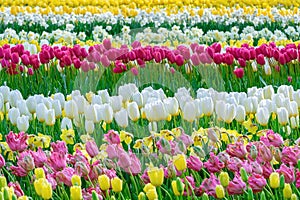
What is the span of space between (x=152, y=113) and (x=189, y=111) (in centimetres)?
20

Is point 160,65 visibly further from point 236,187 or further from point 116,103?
point 236,187

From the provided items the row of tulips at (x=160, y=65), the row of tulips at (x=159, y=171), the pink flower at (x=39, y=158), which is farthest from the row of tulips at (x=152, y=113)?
the row of tulips at (x=160, y=65)

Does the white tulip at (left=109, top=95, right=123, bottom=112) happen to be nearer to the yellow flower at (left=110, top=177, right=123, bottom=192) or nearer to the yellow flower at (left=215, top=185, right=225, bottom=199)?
the yellow flower at (left=110, top=177, right=123, bottom=192)

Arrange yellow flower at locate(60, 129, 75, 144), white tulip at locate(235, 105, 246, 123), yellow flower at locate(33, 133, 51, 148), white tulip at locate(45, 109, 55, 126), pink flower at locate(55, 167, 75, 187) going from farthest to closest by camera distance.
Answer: white tulip at locate(45, 109, 55, 126) < white tulip at locate(235, 105, 246, 123) < yellow flower at locate(60, 129, 75, 144) < yellow flower at locate(33, 133, 51, 148) < pink flower at locate(55, 167, 75, 187)

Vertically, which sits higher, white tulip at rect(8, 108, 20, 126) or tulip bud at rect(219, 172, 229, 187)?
tulip bud at rect(219, 172, 229, 187)

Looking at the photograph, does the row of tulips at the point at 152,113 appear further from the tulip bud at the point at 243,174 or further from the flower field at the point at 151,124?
the tulip bud at the point at 243,174

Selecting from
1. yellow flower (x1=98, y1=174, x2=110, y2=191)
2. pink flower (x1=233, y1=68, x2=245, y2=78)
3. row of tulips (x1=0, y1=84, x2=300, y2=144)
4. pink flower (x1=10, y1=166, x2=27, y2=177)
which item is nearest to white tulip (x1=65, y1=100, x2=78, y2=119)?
row of tulips (x1=0, y1=84, x2=300, y2=144)

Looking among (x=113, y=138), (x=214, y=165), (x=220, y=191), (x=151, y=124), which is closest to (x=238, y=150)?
(x=214, y=165)

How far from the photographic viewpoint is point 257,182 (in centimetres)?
300

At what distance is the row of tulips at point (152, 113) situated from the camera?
4.08 meters

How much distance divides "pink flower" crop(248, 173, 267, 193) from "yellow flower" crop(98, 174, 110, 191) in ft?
1.84

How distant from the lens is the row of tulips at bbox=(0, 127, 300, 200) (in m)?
3.00

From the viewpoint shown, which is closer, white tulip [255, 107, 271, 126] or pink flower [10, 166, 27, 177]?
pink flower [10, 166, 27, 177]

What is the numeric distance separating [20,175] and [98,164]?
367 mm
